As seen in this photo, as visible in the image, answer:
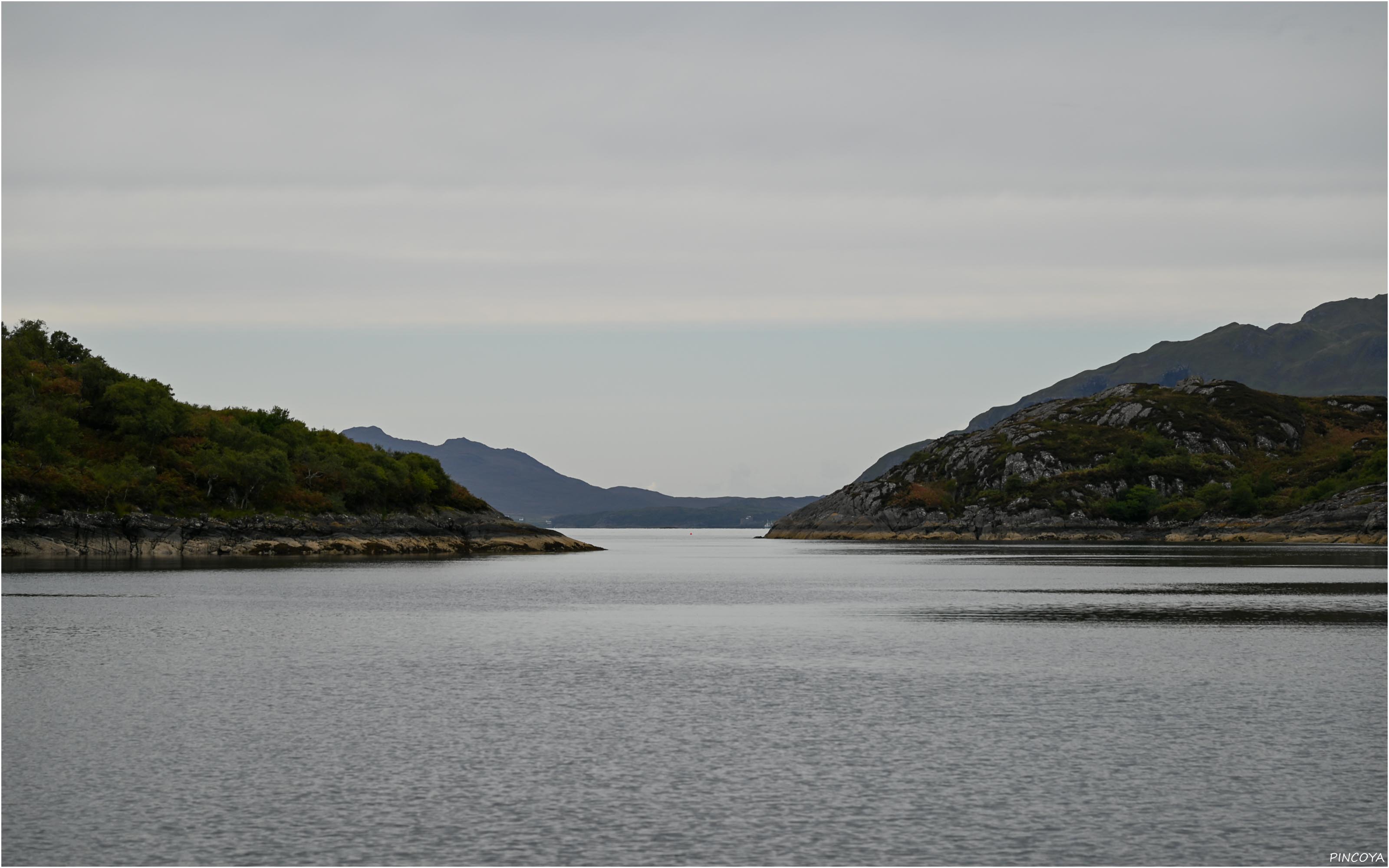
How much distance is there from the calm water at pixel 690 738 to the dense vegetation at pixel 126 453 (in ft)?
317

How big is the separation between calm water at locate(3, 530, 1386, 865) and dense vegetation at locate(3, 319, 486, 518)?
96721mm

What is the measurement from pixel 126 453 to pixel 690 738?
164075 millimetres

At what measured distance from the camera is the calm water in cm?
2303

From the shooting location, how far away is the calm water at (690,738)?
23.0 meters

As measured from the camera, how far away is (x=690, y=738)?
3300 cm

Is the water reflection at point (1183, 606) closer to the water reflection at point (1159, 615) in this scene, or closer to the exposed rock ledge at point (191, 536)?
the water reflection at point (1159, 615)

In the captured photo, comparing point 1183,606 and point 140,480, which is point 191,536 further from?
point 1183,606

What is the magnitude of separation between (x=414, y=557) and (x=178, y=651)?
135821 mm

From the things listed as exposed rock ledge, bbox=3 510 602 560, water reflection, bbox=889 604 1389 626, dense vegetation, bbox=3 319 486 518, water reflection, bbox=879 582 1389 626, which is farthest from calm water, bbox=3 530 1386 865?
dense vegetation, bbox=3 319 486 518

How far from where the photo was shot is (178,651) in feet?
173

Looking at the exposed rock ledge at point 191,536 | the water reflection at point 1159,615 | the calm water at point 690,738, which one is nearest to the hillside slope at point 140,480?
the exposed rock ledge at point 191,536

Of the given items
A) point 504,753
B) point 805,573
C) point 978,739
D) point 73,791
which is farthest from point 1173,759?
point 805,573

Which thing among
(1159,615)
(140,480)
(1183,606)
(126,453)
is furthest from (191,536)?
(1159,615)

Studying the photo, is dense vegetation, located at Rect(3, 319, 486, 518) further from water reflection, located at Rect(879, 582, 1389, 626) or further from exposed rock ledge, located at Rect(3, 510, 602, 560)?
water reflection, located at Rect(879, 582, 1389, 626)
